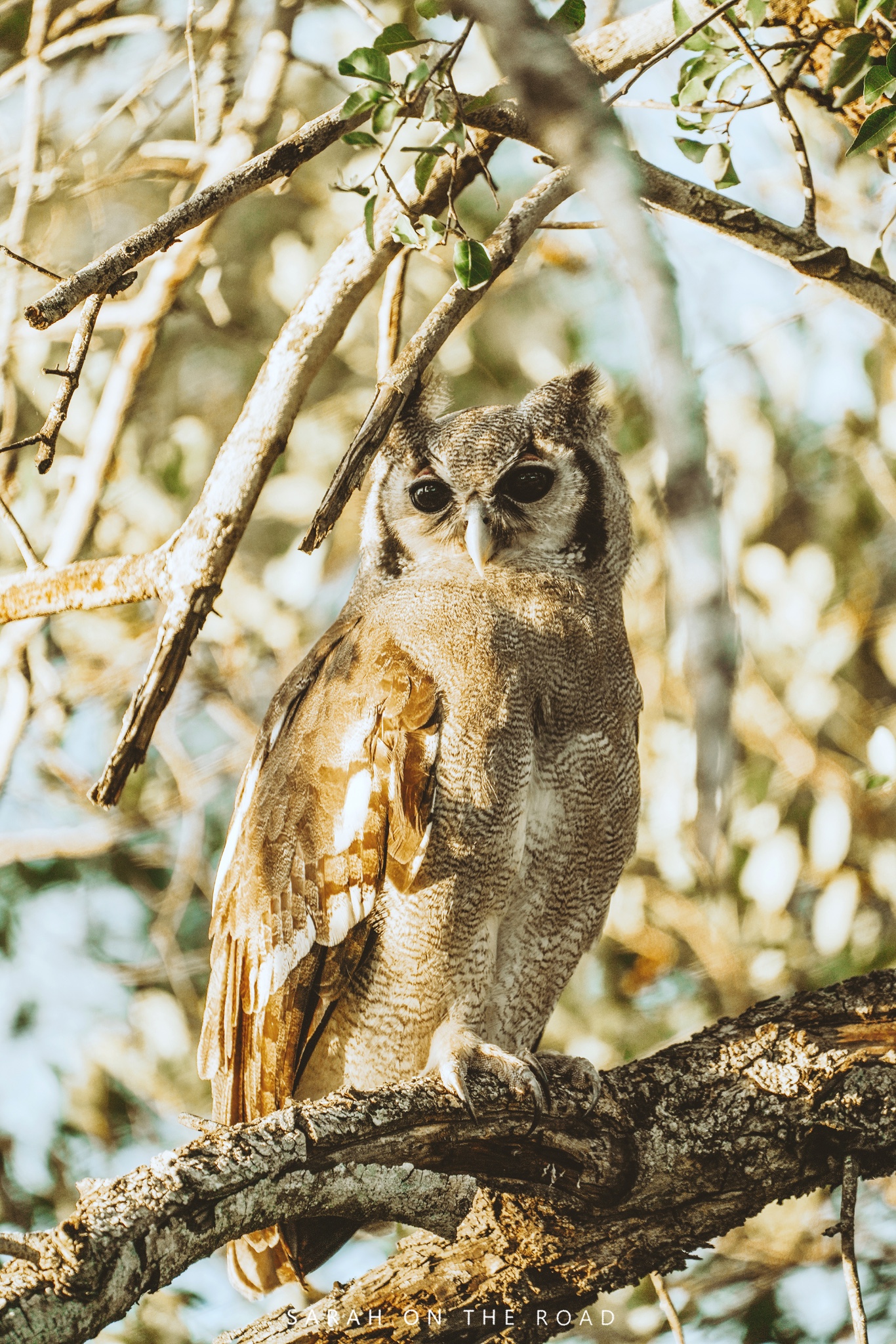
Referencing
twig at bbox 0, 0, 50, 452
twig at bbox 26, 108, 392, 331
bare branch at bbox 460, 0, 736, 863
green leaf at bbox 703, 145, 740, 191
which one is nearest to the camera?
bare branch at bbox 460, 0, 736, 863

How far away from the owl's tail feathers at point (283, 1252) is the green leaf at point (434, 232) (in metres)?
1.83

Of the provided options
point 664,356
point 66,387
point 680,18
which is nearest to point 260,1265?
point 66,387

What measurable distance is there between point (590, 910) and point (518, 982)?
229 millimetres

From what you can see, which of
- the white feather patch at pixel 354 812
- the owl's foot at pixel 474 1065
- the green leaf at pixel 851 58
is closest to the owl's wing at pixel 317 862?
the white feather patch at pixel 354 812

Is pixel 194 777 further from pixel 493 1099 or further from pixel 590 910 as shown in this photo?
pixel 493 1099

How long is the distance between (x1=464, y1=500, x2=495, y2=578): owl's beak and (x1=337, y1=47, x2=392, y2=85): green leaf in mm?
886

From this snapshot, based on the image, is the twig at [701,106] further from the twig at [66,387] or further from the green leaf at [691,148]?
the twig at [66,387]

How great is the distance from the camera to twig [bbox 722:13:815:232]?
193 centimetres

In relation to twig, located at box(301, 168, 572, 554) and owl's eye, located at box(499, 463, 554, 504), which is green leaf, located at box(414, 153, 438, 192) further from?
owl's eye, located at box(499, 463, 554, 504)

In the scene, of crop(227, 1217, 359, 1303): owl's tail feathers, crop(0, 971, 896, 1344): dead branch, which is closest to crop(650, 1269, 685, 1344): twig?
crop(0, 971, 896, 1344): dead branch

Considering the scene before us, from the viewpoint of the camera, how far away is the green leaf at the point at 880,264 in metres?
2.38

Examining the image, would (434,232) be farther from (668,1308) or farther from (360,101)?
(668,1308)

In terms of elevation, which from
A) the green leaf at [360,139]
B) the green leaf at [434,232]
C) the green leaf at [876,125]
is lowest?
the green leaf at [876,125]

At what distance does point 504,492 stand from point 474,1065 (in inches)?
45.3
